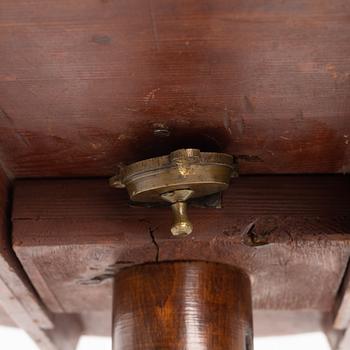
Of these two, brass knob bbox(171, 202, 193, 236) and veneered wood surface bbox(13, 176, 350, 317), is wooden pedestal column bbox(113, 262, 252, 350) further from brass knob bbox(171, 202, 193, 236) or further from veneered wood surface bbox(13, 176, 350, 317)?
brass knob bbox(171, 202, 193, 236)

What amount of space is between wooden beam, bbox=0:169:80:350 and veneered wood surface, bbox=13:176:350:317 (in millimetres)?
21

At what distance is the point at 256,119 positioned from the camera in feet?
3.35

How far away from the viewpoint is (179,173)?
1.01m

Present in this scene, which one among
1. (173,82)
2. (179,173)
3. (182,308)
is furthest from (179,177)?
(182,308)

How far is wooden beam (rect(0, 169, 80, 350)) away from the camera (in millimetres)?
1202

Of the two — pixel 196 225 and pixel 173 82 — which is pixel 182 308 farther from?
pixel 173 82

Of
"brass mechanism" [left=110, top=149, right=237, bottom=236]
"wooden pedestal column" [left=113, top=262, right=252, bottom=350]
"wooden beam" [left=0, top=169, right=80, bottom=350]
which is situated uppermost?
"brass mechanism" [left=110, top=149, right=237, bottom=236]

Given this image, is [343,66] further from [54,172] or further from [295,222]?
[54,172]

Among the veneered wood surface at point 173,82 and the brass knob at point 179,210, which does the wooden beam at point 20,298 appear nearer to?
the veneered wood surface at point 173,82

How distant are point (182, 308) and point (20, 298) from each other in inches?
15.4

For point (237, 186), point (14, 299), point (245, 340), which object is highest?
point (237, 186)

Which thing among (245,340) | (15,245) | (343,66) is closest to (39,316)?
(15,245)

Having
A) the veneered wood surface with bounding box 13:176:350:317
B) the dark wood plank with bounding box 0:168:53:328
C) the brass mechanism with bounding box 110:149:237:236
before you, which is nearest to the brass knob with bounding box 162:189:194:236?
the brass mechanism with bounding box 110:149:237:236

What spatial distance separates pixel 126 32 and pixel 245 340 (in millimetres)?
645
